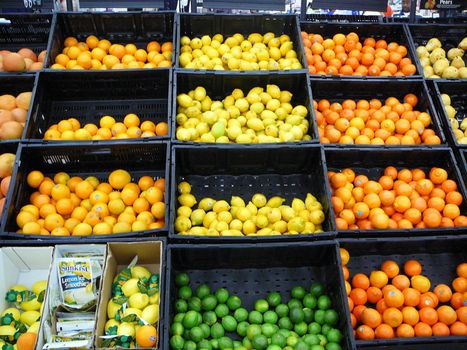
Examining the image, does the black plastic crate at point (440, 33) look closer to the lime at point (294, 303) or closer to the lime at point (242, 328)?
the lime at point (294, 303)

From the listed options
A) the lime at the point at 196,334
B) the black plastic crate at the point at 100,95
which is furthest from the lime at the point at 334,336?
the black plastic crate at the point at 100,95

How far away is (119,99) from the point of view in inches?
154

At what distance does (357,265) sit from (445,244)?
26.0 inches

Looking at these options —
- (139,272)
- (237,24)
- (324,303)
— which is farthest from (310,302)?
(237,24)

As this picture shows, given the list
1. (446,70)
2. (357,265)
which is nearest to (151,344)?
(357,265)

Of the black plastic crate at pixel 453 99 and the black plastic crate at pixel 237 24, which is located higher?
the black plastic crate at pixel 237 24

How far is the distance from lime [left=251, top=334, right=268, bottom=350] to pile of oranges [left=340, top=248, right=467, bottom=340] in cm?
60

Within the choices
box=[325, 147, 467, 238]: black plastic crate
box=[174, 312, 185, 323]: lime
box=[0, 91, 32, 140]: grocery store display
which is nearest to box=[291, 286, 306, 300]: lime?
box=[174, 312, 185, 323]: lime

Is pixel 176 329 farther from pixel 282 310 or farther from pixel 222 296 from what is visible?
pixel 282 310

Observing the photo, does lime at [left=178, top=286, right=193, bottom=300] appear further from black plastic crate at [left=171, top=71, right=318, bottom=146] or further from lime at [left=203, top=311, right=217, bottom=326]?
black plastic crate at [left=171, top=71, right=318, bottom=146]

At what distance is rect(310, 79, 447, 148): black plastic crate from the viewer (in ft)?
12.4

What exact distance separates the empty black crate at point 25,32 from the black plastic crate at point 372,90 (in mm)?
2743

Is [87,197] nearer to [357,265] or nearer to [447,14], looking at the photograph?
[357,265]

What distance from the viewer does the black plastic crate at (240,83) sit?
3.63 meters
